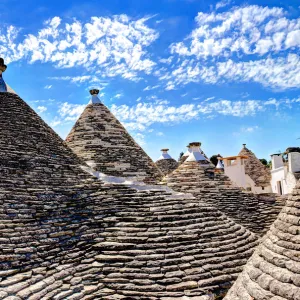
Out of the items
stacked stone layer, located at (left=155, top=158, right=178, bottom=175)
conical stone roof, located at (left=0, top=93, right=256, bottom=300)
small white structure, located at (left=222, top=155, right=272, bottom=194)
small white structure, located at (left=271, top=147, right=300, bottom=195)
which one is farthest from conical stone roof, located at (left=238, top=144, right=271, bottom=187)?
conical stone roof, located at (left=0, top=93, right=256, bottom=300)

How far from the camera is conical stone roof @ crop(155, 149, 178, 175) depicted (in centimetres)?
1833

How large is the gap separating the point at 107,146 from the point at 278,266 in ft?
24.3

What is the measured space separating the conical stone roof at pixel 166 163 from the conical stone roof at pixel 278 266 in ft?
46.1

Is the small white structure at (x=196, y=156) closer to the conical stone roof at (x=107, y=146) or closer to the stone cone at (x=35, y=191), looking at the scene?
the conical stone roof at (x=107, y=146)

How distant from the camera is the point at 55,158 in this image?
7902 millimetres

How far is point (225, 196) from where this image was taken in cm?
991

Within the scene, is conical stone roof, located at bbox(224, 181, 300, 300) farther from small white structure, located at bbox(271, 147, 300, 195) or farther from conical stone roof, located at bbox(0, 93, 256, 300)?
small white structure, located at bbox(271, 147, 300, 195)

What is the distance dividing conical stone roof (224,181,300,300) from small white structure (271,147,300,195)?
Answer: 10.2 metres

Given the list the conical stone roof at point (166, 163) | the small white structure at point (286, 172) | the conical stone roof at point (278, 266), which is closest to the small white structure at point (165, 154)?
the conical stone roof at point (166, 163)

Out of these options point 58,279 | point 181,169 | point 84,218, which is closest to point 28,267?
point 58,279

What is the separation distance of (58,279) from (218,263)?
2.63 metres

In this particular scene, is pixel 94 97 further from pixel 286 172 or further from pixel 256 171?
pixel 256 171


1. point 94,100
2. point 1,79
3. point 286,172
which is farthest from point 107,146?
point 286,172

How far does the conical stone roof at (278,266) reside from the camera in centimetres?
335
